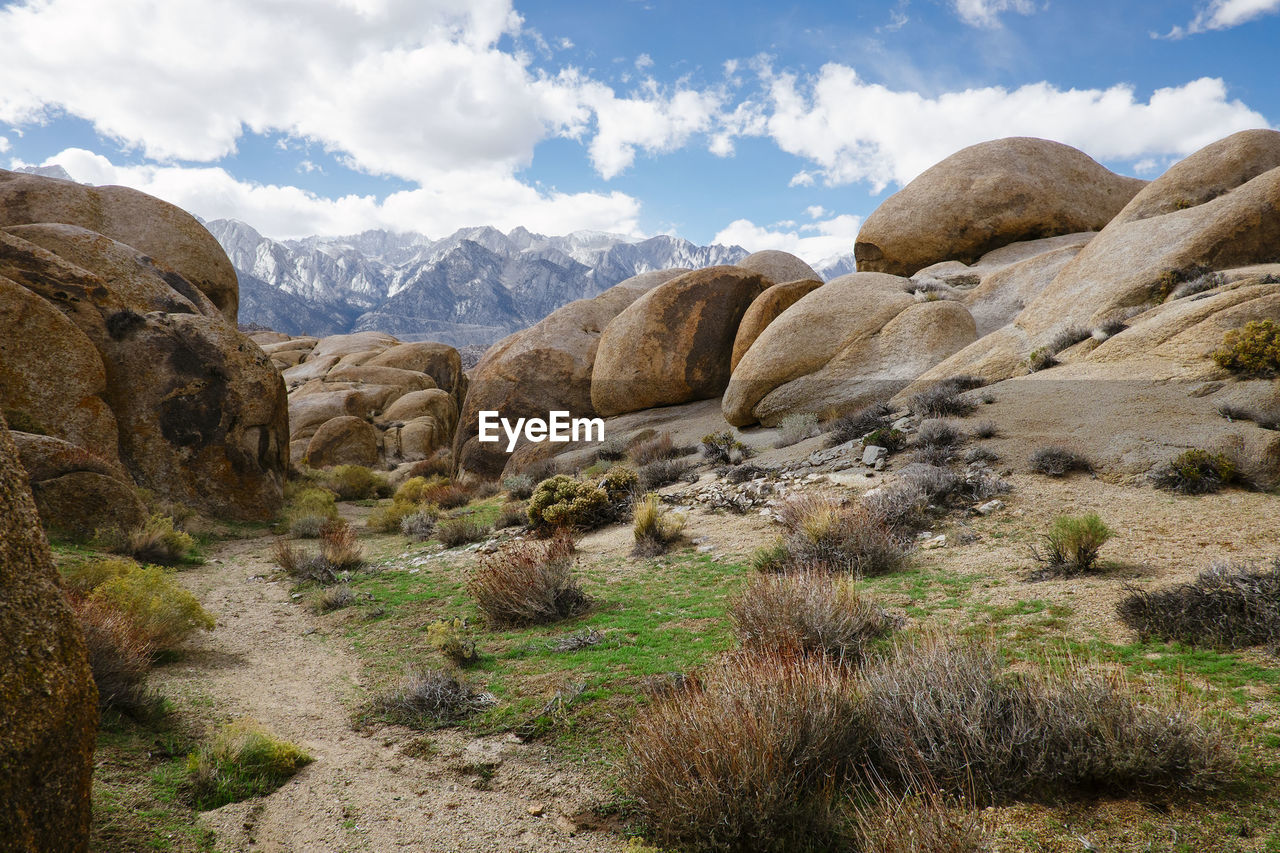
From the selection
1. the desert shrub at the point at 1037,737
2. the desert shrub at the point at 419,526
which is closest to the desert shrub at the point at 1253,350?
the desert shrub at the point at 1037,737

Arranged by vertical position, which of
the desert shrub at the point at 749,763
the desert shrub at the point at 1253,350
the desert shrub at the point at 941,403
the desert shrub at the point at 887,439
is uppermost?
the desert shrub at the point at 1253,350

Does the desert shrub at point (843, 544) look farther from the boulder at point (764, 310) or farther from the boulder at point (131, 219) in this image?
the boulder at point (131, 219)

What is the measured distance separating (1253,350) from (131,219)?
89.7 feet

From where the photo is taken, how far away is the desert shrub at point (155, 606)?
6.21 meters

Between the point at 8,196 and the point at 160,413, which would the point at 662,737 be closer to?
the point at 160,413

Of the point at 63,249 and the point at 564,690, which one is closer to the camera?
the point at 564,690

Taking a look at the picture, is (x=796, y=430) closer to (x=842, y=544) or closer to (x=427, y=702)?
(x=842, y=544)

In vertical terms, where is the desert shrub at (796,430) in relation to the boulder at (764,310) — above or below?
below

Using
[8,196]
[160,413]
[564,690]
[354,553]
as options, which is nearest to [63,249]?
[160,413]

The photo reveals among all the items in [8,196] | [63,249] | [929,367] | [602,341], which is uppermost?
[8,196]

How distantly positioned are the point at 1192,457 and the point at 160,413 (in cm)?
1828

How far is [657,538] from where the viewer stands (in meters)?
9.83

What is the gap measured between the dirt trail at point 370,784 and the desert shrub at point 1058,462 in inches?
321

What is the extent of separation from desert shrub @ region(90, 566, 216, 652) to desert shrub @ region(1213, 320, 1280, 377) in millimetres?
14790
